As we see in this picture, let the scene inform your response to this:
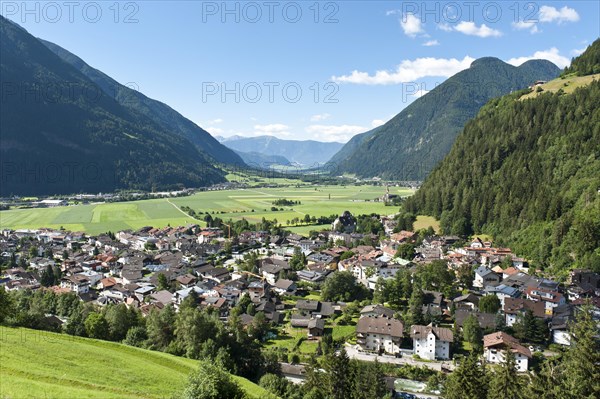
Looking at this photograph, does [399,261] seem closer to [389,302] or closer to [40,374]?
[389,302]

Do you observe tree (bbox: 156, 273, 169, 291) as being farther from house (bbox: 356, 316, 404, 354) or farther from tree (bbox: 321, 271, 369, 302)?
house (bbox: 356, 316, 404, 354)

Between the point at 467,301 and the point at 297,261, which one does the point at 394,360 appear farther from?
the point at 297,261

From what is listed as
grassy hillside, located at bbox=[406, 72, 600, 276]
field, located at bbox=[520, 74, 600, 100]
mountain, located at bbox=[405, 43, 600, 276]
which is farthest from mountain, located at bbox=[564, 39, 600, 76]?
grassy hillside, located at bbox=[406, 72, 600, 276]

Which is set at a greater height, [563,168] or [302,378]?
[563,168]

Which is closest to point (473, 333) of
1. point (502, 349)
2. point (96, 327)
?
point (502, 349)

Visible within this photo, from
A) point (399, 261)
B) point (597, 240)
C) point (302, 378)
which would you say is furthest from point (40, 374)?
point (597, 240)
